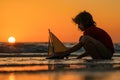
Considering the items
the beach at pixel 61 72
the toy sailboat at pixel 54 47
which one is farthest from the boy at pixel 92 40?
the beach at pixel 61 72

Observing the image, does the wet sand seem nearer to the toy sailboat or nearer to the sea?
the sea

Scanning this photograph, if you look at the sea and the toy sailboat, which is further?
the toy sailboat

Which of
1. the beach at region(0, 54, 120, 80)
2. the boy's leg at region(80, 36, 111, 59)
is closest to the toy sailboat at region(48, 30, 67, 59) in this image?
the boy's leg at region(80, 36, 111, 59)

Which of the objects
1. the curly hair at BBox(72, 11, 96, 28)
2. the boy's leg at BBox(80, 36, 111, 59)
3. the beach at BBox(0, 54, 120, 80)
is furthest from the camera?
the curly hair at BBox(72, 11, 96, 28)

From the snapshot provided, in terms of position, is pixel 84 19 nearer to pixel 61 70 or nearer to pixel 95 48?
pixel 95 48

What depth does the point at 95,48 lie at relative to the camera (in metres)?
10.7

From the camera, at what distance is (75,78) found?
571 centimetres

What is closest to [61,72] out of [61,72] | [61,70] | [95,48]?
[61,72]

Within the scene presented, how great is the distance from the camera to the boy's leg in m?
10.6

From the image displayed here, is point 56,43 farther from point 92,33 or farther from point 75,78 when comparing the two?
point 75,78

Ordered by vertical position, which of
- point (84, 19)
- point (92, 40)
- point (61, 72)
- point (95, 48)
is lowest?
point (61, 72)

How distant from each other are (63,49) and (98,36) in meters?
1.01

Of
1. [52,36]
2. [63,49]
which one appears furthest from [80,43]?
[52,36]

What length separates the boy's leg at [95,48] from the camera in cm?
1055
